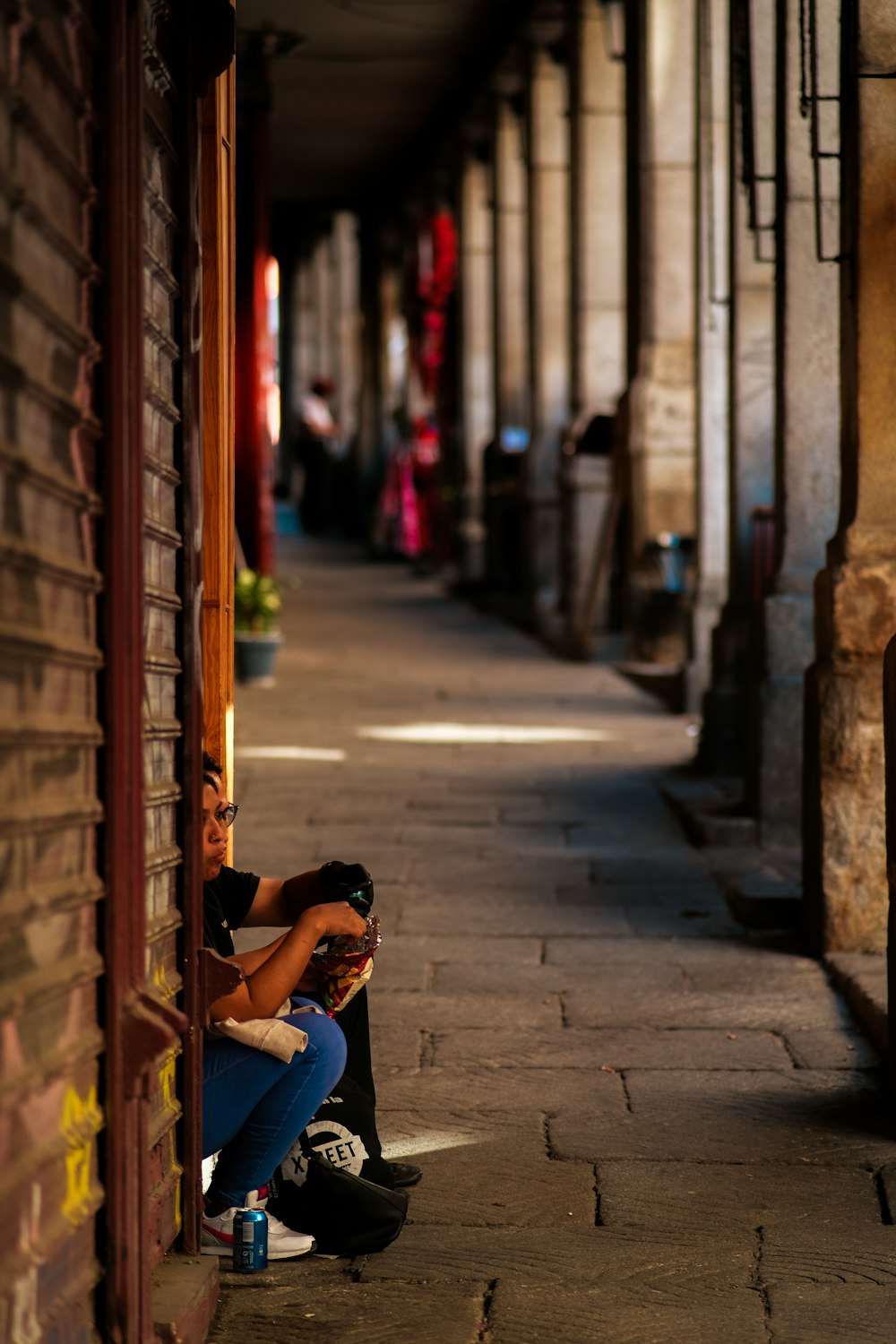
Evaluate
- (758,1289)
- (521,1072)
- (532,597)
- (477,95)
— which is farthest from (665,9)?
(758,1289)

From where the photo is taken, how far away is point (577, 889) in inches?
267

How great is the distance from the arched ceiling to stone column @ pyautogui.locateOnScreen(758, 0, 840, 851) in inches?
341

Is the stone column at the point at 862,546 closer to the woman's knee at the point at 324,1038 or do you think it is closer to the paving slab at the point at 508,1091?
the paving slab at the point at 508,1091

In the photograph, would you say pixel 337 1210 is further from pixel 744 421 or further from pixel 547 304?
pixel 547 304

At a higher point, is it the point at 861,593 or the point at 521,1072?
the point at 861,593

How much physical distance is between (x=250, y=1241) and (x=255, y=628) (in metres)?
9.48

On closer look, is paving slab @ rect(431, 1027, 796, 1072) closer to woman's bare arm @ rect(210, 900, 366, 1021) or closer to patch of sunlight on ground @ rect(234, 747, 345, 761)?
woman's bare arm @ rect(210, 900, 366, 1021)

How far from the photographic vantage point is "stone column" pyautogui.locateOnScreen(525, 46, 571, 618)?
17.4m

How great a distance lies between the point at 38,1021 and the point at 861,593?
377 cm

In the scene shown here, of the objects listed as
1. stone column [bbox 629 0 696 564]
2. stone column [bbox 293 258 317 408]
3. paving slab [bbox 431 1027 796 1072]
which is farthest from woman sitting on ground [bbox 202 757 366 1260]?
stone column [bbox 293 258 317 408]

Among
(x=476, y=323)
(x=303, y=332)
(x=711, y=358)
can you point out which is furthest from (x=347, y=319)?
(x=711, y=358)

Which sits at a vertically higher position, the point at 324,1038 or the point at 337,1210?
the point at 324,1038

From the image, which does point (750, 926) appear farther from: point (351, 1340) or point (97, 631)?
point (97, 631)

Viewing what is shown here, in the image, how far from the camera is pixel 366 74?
1994cm
